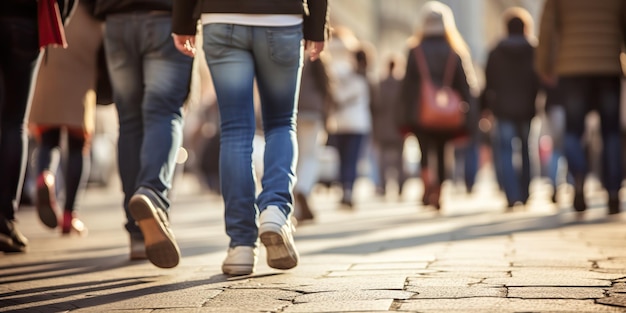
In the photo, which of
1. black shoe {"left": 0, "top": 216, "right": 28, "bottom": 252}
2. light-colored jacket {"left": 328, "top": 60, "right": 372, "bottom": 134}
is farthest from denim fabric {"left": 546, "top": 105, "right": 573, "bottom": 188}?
black shoe {"left": 0, "top": 216, "right": 28, "bottom": 252}

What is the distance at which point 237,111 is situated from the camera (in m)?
5.01

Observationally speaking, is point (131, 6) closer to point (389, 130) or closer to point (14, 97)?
point (14, 97)

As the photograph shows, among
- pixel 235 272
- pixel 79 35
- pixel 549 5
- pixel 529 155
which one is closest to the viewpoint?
pixel 235 272

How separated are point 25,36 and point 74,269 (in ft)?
4.68

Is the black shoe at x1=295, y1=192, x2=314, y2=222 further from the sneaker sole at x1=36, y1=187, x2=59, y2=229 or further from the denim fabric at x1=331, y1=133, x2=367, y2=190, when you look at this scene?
the denim fabric at x1=331, y1=133, x2=367, y2=190

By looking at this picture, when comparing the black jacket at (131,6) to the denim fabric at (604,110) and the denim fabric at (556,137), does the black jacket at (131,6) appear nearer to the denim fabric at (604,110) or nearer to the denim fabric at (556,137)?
the denim fabric at (604,110)

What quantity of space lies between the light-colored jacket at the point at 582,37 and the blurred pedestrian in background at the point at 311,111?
1.79 meters

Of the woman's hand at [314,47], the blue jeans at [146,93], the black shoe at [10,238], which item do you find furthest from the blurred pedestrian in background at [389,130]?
the woman's hand at [314,47]

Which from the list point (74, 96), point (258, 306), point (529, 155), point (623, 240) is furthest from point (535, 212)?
point (258, 306)

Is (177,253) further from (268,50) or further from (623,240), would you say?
(623,240)

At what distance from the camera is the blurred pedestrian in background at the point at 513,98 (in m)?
11.1

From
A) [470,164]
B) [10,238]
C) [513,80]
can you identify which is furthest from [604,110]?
[470,164]

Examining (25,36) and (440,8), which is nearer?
(25,36)

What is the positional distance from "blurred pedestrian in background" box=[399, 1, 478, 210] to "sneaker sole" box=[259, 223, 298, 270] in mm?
6300
